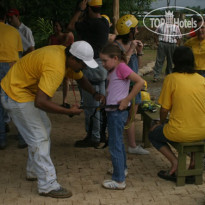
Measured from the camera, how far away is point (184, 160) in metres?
4.95

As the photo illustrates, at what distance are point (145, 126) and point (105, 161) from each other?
997 mm

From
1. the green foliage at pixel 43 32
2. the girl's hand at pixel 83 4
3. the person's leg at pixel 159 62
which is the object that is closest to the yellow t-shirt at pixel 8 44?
the girl's hand at pixel 83 4

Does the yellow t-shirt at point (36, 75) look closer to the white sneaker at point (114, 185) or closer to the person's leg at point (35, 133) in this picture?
the person's leg at point (35, 133)

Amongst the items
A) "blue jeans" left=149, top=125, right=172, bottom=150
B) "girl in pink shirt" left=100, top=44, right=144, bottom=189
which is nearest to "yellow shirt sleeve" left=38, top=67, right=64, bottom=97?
"girl in pink shirt" left=100, top=44, right=144, bottom=189

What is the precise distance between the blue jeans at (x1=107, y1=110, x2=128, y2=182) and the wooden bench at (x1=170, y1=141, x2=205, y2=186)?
65 cm

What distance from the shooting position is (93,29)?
20.3 ft

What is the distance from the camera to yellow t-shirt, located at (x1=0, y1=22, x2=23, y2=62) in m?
6.25

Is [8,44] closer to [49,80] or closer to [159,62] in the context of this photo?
[49,80]

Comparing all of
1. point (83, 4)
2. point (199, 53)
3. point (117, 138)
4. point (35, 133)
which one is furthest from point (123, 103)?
point (199, 53)

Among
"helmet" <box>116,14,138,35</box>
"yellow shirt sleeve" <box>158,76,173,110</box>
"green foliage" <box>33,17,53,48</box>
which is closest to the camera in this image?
"yellow shirt sleeve" <box>158,76,173,110</box>

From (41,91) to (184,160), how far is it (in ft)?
6.20

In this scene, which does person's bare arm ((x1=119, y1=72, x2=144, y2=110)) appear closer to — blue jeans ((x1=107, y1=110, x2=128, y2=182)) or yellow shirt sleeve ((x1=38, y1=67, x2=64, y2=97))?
blue jeans ((x1=107, y1=110, x2=128, y2=182))

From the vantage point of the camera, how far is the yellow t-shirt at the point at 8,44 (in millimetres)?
6254

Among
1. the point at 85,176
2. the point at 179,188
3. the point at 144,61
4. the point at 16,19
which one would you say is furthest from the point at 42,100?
the point at 144,61
